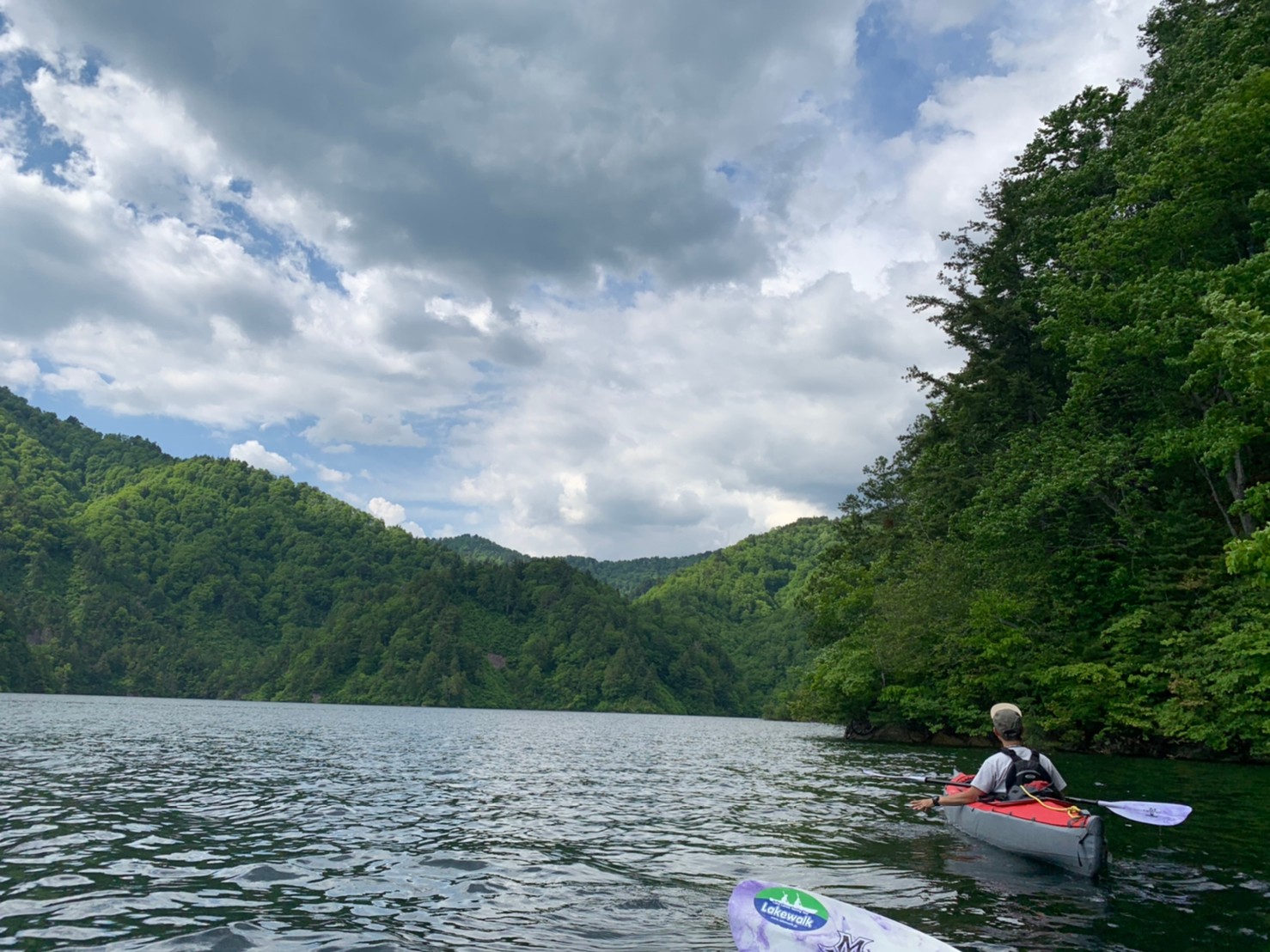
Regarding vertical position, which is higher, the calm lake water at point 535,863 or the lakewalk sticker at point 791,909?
the lakewalk sticker at point 791,909

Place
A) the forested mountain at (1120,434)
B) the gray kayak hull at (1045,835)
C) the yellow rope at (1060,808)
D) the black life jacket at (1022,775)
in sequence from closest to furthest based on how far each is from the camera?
the gray kayak hull at (1045,835) → the yellow rope at (1060,808) → the black life jacket at (1022,775) → the forested mountain at (1120,434)

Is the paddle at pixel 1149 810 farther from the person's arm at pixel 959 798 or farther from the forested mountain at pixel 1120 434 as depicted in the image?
the forested mountain at pixel 1120 434

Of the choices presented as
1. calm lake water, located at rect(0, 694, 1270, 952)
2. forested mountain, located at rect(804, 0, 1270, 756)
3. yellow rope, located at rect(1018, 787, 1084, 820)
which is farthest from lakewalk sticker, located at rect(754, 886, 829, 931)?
forested mountain, located at rect(804, 0, 1270, 756)

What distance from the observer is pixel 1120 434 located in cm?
3300

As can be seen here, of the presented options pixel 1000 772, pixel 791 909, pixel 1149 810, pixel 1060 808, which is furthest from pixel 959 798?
pixel 791 909

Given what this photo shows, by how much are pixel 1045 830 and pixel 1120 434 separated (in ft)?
82.3

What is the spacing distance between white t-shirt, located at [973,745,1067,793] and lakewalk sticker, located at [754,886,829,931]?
23.4 feet

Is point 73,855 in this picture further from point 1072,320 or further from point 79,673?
point 79,673

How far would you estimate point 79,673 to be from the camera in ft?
520

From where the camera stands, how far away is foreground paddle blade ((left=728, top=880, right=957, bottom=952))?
736 centimetres

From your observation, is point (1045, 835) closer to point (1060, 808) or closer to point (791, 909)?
point (1060, 808)

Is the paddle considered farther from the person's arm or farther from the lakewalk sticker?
the lakewalk sticker

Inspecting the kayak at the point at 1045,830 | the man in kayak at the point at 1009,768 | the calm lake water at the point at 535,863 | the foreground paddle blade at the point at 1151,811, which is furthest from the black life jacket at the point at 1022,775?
the calm lake water at the point at 535,863

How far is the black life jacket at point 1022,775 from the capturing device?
44.6ft
